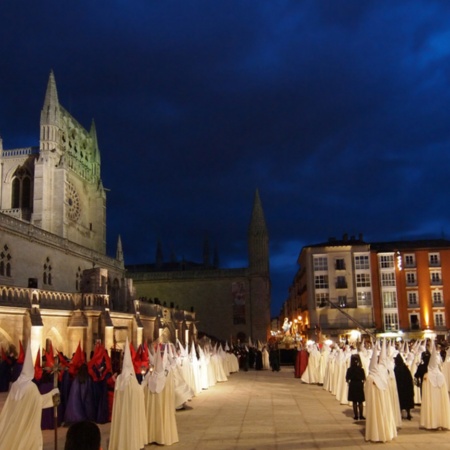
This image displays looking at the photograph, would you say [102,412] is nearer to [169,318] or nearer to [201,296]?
[169,318]

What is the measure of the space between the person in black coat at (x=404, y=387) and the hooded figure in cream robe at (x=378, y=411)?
233cm

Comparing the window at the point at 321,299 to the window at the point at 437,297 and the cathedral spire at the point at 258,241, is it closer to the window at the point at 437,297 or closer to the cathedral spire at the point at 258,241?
the cathedral spire at the point at 258,241

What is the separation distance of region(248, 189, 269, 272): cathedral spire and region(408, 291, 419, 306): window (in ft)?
51.2

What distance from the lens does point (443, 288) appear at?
4981 cm

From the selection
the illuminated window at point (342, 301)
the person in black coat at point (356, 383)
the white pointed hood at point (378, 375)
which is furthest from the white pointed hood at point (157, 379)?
the illuminated window at point (342, 301)

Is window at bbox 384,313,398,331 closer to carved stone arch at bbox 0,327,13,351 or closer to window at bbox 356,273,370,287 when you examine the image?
window at bbox 356,273,370,287

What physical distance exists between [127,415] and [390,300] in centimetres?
4540

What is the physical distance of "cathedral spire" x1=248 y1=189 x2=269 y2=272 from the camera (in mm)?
59156

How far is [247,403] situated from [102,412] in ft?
17.1

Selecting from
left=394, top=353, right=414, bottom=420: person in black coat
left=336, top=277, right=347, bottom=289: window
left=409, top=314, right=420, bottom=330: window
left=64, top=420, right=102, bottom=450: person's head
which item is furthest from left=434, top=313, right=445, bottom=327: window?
left=64, top=420, right=102, bottom=450: person's head

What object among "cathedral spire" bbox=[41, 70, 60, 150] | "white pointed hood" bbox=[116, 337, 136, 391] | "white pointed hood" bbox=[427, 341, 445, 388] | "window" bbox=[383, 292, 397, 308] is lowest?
"white pointed hood" bbox=[427, 341, 445, 388]

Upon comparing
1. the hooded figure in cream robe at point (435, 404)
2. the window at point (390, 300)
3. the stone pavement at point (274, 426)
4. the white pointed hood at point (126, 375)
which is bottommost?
the stone pavement at point (274, 426)

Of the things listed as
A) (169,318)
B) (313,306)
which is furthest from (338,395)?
(313,306)

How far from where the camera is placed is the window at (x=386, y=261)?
51844 mm
